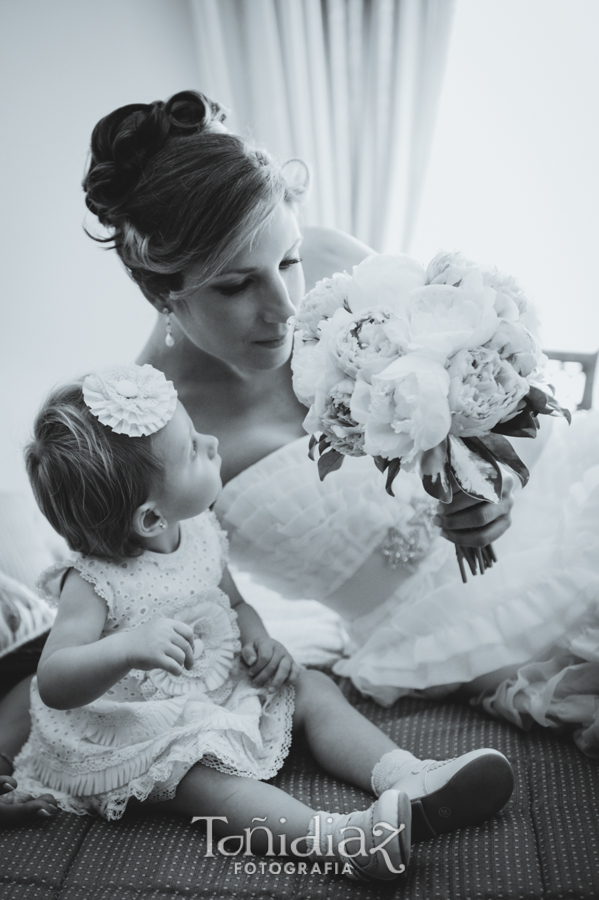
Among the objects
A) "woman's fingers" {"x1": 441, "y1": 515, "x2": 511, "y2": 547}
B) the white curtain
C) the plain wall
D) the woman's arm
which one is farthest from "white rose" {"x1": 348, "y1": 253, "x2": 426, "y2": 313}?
the white curtain

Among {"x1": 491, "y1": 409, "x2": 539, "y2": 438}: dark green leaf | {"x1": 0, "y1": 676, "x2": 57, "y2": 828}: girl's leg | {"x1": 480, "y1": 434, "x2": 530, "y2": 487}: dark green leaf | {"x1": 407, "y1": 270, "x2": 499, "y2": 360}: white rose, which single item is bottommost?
{"x1": 0, "y1": 676, "x2": 57, "y2": 828}: girl's leg

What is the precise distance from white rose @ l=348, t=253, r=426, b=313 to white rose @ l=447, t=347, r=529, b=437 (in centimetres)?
12

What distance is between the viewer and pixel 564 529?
132 cm

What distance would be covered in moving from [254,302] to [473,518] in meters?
0.59

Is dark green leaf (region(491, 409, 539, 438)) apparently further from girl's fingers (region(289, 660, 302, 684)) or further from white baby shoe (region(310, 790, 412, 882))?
girl's fingers (region(289, 660, 302, 684))

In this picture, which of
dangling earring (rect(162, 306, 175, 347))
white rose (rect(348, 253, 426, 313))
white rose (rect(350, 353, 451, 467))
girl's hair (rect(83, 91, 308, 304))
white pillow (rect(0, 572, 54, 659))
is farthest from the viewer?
dangling earring (rect(162, 306, 175, 347))

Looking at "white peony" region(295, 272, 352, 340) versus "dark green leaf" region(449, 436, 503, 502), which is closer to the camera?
"dark green leaf" region(449, 436, 503, 502)

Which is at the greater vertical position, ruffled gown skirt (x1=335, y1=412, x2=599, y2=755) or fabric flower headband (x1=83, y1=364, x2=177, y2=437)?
fabric flower headband (x1=83, y1=364, x2=177, y2=437)

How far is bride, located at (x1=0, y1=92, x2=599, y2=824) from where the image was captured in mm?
1249

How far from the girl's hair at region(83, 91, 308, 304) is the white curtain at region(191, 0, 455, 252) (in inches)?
57.9

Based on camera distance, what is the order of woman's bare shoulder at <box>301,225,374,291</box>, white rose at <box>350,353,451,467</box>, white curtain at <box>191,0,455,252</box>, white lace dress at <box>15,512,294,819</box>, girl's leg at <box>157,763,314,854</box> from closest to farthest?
white rose at <box>350,353,451,467</box> < girl's leg at <box>157,763,314,854</box> < white lace dress at <box>15,512,294,819</box> < woman's bare shoulder at <box>301,225,374,291</box> < white curtain at <box>191,0,455,252</box>

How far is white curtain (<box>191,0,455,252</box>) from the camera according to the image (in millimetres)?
2607

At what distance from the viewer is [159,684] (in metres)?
1.23

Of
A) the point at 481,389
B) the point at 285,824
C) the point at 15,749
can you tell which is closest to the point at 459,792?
the point at 285,824
